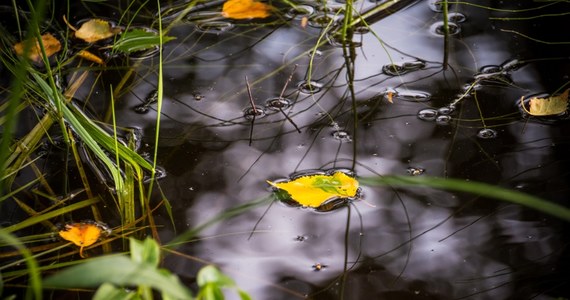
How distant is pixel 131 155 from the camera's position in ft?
4.25

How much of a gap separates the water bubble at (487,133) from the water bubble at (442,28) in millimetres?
419

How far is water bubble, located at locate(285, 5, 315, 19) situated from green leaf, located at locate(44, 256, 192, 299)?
4.09 ft

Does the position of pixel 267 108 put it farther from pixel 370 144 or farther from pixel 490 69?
pixel 490 69

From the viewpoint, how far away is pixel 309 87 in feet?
5.08

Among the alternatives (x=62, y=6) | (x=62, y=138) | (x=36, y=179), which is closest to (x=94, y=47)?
(x=62, y=6)

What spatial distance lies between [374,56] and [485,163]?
0.49 meters

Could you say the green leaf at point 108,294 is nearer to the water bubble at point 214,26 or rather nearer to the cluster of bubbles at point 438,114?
the cluster of bubbles at point 438,114

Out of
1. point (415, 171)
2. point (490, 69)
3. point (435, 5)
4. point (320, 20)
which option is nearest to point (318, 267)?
point (415, 171)

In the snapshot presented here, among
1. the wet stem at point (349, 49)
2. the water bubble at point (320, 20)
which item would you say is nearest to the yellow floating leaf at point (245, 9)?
the water bubble at point (320, 20)

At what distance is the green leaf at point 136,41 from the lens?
166 centimetres

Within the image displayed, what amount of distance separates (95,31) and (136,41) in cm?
17

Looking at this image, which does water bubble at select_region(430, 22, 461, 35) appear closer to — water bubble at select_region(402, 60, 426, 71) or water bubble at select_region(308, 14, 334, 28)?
water bubble at select_region(402, 60, 426, 71)

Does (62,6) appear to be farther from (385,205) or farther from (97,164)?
(385,205)

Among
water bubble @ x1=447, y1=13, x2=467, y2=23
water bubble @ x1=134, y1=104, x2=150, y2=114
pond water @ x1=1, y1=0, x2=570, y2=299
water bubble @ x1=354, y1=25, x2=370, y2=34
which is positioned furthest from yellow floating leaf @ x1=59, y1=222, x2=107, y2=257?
A: water bubble @ x1=447, y1=13, x2=467, y2=23
